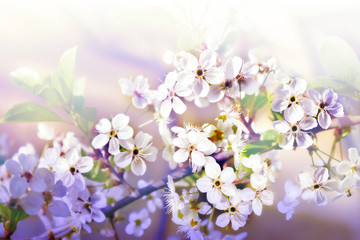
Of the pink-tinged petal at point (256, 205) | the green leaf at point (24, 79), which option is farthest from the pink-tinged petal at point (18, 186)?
the pink-tinged petal at point (256, 205)

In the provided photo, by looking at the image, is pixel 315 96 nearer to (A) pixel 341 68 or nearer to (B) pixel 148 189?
(A) pixel 341 68

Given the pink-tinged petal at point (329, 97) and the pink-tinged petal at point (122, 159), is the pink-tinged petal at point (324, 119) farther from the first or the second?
the pink-tinged petal at point (122, 159)

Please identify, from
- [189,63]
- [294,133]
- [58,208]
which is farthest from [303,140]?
[58,208]

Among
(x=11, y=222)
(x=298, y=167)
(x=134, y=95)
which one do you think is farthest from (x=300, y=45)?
(x=11, y=222)

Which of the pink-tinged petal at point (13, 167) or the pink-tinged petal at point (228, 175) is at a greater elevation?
the pink-tinged petal at point (13, 167)

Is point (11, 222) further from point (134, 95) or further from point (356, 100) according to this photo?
point (356, 100)

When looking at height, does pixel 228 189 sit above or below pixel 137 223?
above
